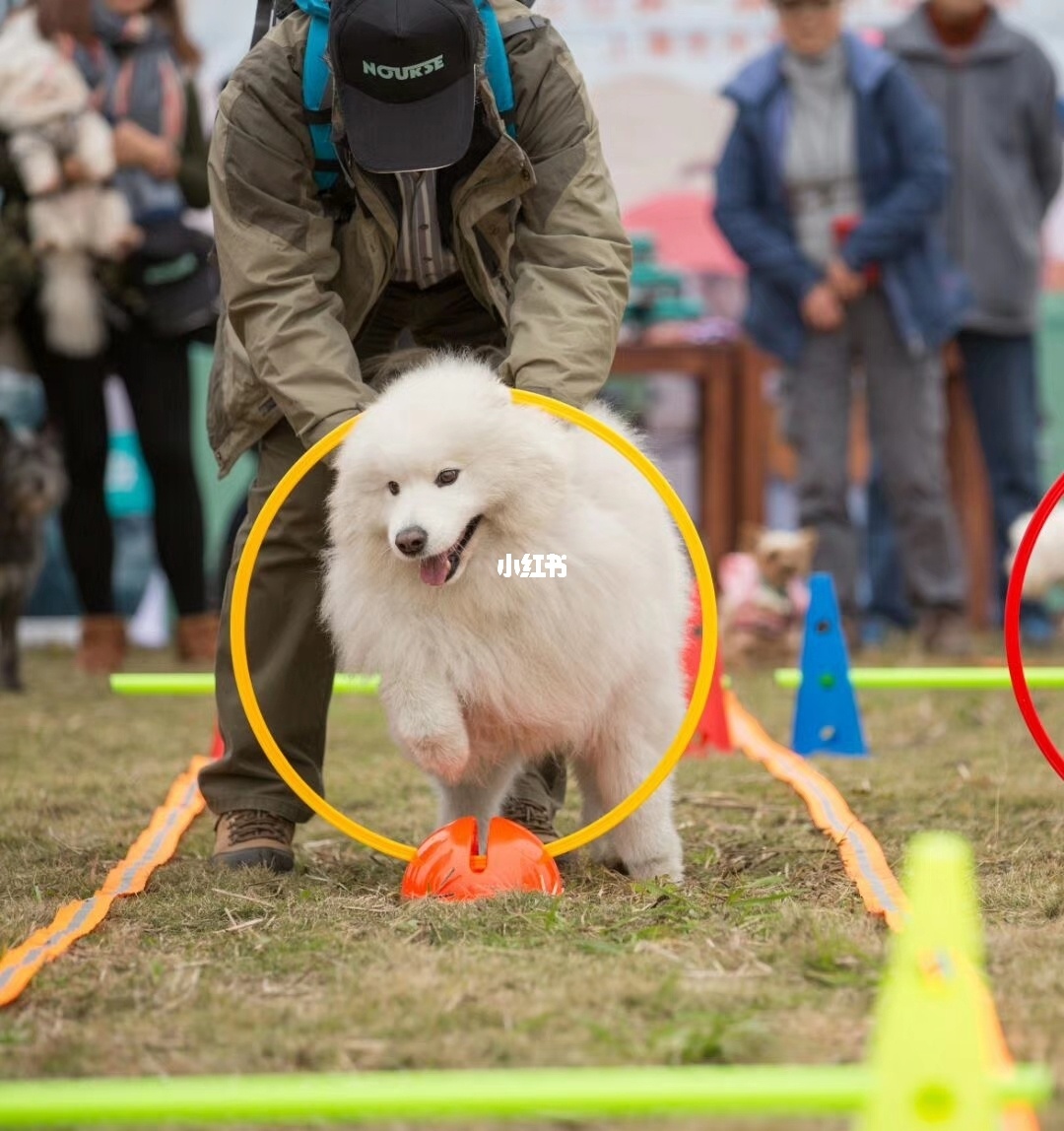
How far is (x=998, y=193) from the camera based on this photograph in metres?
7.85

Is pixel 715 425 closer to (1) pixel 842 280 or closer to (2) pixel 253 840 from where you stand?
(1) pixel 842 280

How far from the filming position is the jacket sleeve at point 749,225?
7.31 metres

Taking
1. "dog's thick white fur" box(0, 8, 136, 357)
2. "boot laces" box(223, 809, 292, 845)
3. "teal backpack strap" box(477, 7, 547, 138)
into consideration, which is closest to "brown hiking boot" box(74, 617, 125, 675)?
"dog's thick white fur" box(0, 8, 136, 357)

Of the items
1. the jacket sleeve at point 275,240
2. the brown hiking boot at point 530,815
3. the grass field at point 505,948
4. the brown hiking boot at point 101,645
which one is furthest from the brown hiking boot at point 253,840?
the brown hiking boot at point 101,645

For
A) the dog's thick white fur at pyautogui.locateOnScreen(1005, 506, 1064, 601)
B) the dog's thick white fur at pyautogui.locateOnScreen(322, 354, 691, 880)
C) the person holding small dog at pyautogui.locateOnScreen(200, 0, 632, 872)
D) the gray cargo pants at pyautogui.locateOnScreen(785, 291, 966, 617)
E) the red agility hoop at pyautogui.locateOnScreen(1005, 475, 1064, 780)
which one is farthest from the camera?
the gray cargo pants at pyautogui.locateOnScreen(785, 291, 966, 617)

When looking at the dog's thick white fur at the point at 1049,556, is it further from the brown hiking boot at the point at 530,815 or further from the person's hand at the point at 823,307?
the person's hand at the point at 823,307

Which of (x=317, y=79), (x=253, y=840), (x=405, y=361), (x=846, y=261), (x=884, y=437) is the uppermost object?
(x=317, y=79)

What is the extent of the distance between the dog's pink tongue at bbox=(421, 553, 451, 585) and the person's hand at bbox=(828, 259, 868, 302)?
439 centimetres

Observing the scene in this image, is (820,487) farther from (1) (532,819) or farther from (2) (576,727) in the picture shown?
(2) (576,727)

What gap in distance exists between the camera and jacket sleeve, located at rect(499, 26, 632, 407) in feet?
11.8

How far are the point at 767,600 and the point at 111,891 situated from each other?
4.54 m

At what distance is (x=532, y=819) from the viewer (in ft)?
13.1

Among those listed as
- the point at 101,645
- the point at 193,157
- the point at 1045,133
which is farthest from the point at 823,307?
the point at 101,645

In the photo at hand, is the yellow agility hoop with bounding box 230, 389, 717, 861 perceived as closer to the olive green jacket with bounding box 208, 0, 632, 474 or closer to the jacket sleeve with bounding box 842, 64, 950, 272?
the olive green jacket with bounding box 208, 0, 632, 474
